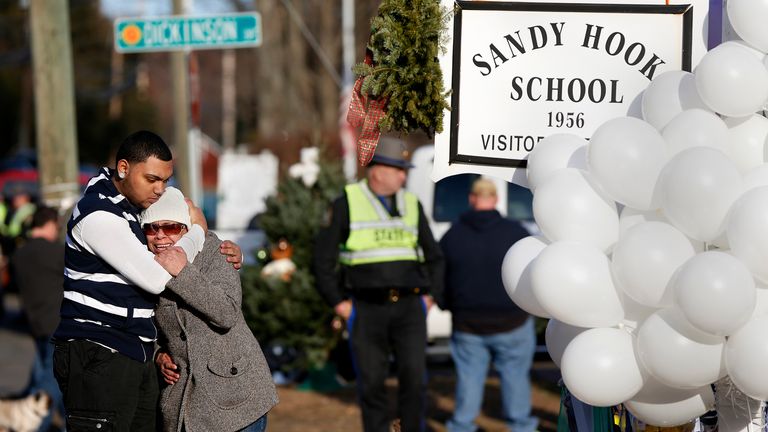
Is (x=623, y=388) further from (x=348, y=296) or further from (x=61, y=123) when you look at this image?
(x=61, y=123)

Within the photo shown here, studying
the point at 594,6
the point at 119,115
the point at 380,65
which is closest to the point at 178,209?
the point at 380,65

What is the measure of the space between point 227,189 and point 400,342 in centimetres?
933

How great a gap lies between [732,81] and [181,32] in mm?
6971

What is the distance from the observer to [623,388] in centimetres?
354

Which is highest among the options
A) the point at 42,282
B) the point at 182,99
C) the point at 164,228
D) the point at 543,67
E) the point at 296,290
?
the point at 543,67

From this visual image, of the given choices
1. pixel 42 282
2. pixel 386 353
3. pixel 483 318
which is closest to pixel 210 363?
pixel 386 353

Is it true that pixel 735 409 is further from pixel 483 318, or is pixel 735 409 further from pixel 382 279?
pixel 483 318

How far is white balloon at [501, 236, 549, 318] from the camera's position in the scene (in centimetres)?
379

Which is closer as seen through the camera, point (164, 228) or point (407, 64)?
point (407, 64)

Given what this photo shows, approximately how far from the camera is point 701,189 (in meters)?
3.30

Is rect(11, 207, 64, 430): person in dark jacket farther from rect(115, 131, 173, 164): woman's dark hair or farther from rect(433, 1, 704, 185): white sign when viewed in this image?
rect(433, 1, 704, 185): white sign

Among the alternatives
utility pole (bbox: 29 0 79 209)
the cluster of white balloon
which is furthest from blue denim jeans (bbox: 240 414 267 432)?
utility pole (bbox: 29 0 79 209)

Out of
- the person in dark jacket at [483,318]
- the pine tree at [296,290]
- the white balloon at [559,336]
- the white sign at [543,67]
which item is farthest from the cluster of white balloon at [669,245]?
the pine tree at [296,290]

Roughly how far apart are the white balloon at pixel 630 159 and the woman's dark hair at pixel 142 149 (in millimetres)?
1647
